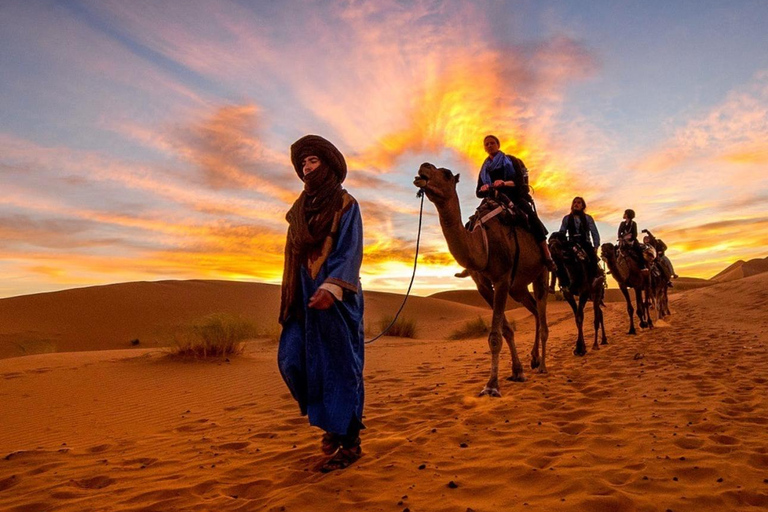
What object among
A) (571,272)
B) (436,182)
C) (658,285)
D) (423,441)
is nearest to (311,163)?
(436,182)

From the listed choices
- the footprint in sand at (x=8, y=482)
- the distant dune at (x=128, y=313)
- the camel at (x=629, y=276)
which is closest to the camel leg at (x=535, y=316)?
the camel at (x=629, y=276)

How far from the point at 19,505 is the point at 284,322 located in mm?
2216

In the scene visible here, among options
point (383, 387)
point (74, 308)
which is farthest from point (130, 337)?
point (383, 387)

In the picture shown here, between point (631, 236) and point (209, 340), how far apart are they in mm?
11508

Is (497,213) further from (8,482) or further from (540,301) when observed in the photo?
(8,482)

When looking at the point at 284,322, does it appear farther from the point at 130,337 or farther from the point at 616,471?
the point at 130,337

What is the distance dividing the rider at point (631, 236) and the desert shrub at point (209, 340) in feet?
35.4

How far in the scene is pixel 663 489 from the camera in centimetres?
299

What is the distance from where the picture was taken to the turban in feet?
13.0

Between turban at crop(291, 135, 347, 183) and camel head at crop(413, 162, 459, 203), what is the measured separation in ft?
4.11

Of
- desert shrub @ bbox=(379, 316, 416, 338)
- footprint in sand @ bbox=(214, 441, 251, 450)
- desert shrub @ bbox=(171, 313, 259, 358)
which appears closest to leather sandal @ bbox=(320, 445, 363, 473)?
footprint in sand @ bbox=(214, 441, 251, 450)

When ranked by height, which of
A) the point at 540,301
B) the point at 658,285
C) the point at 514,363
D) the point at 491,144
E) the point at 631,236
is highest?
the point at 491,144

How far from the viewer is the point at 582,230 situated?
1023 centimetres

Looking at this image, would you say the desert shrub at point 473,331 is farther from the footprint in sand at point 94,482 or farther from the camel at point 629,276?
the footprint in sand at point 94,482
